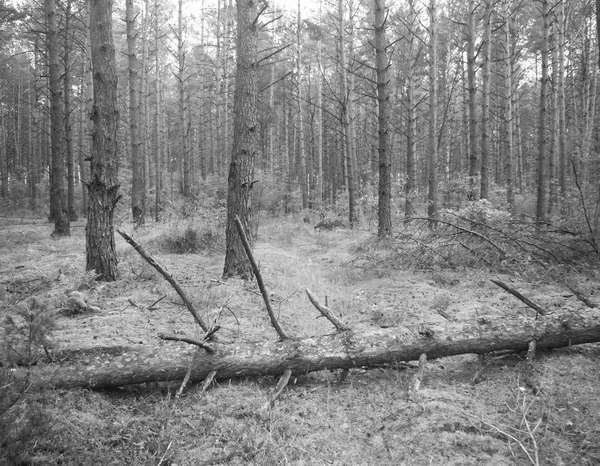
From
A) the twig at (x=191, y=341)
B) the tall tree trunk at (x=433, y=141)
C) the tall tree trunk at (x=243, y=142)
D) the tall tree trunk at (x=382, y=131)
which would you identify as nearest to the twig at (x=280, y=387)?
the twig at (x=191, y=341)

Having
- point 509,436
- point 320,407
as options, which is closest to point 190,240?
point 320,407

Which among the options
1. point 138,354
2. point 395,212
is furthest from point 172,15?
point 138,354

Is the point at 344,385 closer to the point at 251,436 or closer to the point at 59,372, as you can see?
the point at 251,436

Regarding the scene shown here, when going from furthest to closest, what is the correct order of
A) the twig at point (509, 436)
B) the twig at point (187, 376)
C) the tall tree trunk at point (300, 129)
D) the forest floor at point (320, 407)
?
the tall tree trunk at point (300, 129), the twig at point (187, 376), the forest floor at point (320, 407), the twig at point (509, 436)

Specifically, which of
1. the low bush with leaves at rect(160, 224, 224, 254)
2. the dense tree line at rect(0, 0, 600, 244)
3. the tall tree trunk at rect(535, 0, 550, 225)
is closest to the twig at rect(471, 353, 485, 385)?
the dense tree line at rect(0, 0, 600, 244)

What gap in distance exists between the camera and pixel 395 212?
1587cm

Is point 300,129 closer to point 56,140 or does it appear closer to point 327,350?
point 56,140

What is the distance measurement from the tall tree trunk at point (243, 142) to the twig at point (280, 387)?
3672 millimetres

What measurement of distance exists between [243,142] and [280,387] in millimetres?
4748

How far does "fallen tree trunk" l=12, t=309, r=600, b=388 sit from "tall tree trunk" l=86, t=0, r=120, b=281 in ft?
11.7

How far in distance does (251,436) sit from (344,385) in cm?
106

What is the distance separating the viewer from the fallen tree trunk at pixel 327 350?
2963 millimetres

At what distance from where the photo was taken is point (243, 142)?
22.0 feet

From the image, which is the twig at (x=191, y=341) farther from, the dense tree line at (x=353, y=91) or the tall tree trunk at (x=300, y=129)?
the tall tree trunk at (x=300, y=129)
